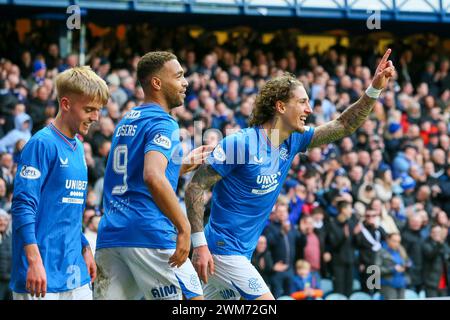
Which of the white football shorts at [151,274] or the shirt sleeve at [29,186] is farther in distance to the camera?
the white football shorts at [151,274]

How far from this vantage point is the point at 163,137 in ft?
19.8

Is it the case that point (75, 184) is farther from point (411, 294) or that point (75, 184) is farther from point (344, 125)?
point (411, 294)

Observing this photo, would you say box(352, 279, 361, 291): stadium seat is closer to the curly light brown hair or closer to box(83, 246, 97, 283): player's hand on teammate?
the curly light brown hair

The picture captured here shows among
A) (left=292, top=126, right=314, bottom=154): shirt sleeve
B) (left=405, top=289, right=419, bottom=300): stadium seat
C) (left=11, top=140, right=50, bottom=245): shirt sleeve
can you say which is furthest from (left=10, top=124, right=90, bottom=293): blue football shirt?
(left=405, top=289, right=419, bottom=300): stadium seat

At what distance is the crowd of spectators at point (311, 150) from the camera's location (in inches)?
560

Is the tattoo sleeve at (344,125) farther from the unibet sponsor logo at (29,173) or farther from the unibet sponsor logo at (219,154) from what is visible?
the unibet sponsor logo at (29,173)

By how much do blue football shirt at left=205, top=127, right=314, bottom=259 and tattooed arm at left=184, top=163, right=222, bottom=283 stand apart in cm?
12

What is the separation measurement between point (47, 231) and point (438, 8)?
1790cm

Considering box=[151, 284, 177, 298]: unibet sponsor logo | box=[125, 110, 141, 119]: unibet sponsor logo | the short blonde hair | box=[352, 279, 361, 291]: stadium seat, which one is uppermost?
the short blonde hair

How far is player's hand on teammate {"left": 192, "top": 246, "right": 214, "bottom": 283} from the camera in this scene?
6584mm

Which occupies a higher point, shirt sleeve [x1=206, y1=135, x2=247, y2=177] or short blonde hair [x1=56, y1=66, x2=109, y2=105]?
short blonde hair [x1=56, y1=66, x2=109, y2=105]

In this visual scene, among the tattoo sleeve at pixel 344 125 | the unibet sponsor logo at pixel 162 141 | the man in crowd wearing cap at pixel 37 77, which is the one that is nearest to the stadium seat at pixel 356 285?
the man in crowd wearing cap at pixel 37 77

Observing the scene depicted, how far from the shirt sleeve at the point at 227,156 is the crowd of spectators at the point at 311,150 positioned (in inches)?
203

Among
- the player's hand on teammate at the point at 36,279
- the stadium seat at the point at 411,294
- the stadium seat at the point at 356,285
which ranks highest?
the player's hand on teammate at the point at 36,279
